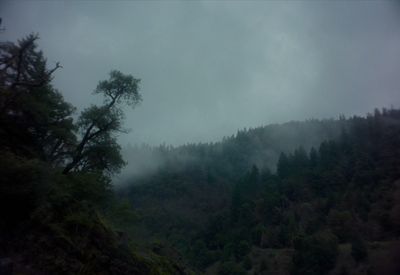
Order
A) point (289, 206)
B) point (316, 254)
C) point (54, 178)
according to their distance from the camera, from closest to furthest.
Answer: point (54, 178) → point (316, 254) → point (289, 206)

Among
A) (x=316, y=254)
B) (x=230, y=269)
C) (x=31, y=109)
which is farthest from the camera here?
(x=230, y=269)

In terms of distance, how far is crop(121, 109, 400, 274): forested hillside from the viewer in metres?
34.3

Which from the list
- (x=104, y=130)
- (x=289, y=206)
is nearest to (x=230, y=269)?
(x=289, y=206)

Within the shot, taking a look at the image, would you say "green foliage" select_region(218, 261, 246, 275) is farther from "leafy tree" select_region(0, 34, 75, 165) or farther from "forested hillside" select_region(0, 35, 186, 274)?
"leafy tree" select_region(0, 34, 75, 165)

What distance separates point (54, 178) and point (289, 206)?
7291cm

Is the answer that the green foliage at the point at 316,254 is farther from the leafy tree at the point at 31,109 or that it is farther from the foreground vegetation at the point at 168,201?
the leafy tree at the point at 31,109

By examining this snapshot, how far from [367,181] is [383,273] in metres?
42.4

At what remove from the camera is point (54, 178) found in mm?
11977

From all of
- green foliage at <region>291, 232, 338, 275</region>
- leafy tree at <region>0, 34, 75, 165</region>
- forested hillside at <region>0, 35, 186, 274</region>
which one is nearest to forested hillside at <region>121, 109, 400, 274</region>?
green foliage at <region>291, 232, 338, 275</region>

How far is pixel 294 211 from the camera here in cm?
7456

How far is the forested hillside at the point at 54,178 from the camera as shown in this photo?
1049 cm

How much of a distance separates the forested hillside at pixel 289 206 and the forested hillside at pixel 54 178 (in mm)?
6672

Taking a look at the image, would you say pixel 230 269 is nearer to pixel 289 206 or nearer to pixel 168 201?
pixel 289 206

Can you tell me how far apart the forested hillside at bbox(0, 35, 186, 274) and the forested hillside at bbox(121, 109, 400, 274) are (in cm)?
667
